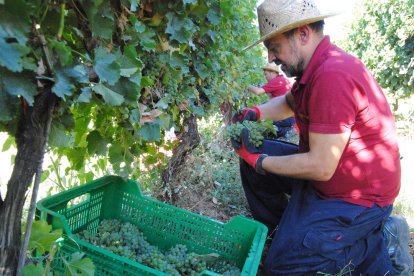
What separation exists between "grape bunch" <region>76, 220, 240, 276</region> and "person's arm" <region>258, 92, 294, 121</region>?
53.5 inches

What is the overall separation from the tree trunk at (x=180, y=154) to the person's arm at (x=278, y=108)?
57cm

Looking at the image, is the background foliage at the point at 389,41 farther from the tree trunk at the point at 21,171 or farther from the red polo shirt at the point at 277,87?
the tree trunk at the point at 21,171

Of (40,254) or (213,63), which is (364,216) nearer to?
(213,63)

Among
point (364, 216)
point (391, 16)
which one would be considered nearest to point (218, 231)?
point (364, 216)

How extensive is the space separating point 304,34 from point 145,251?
5.05 ft

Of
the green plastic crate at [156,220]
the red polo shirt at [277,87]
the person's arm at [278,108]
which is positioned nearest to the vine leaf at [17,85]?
the green plastic crate at [156,220]

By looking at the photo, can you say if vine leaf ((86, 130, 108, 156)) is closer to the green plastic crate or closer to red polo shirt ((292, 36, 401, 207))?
the green plastic crate

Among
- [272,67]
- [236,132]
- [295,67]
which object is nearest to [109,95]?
[295,67]

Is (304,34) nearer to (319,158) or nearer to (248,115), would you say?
(319,158)

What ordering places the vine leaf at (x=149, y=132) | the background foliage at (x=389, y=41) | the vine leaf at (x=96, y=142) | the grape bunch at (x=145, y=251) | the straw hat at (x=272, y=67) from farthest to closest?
1. the background foliage at (x=389, y=41)
2. the straw hat at (x=272, y=67)
3. the grape bunch at (x=145, y=251)
4. the vine leaf at (x=96, y=142)
5. the vine leaf at (x=149, y=132)

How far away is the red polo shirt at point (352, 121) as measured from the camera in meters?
2.02

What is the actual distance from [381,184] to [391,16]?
841 centimetres

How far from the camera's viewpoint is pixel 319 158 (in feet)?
6.90

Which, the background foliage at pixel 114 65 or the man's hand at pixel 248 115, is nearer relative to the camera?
the background foliage at pixel 114 65
